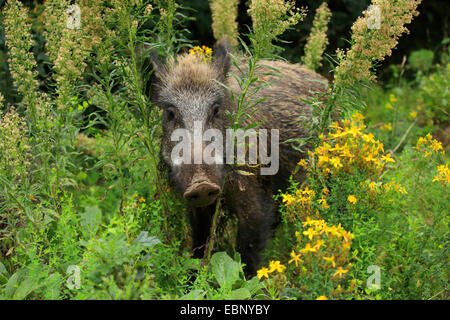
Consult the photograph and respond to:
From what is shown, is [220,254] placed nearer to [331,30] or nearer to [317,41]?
[317,41]

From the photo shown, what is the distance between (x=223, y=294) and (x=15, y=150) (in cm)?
146

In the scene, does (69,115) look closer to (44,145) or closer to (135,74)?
(44,145)

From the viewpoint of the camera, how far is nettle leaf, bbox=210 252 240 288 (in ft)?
9.52

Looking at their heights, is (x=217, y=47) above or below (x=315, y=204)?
above

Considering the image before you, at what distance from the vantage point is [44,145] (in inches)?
121

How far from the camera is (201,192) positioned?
2.85 m

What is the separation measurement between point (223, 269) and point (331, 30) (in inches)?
172

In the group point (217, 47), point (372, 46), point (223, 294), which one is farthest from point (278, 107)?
point (223, 294)

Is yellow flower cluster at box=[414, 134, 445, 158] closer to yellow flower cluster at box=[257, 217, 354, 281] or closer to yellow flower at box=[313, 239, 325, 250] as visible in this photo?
yellow flower cluster at box=[257, 217, 354, 281]

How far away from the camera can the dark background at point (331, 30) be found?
15.3 ft

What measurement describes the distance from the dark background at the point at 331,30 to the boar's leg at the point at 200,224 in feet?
4.46

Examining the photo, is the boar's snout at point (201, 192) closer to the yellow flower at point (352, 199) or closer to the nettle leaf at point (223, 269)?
the nettle leaf at point (223, 269)

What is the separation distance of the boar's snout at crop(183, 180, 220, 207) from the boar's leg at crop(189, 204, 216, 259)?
2.90ft
